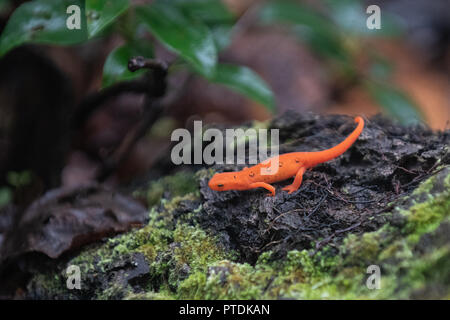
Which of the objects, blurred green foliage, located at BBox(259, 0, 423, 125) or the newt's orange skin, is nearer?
the newt's orange skin

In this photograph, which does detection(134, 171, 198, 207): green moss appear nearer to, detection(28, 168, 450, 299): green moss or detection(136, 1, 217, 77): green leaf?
detection(28, 168, 450, 299): green moss

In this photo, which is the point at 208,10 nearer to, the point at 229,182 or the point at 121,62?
the point at 121,62

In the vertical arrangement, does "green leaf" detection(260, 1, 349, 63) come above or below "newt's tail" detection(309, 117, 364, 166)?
above

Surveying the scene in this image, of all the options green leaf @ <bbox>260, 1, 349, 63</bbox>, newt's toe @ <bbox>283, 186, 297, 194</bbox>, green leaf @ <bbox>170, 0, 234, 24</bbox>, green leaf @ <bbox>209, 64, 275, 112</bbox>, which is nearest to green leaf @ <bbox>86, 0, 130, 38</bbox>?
green leaf @ <bbox>170, 0, 234, 24</bbox>

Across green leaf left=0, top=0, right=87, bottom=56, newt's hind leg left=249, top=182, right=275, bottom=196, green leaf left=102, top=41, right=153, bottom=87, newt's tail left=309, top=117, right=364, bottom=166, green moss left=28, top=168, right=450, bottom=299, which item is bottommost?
green moss left=28, top=168, right=450, bottom=299

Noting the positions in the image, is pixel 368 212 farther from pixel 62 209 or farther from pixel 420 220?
pixel 62 209

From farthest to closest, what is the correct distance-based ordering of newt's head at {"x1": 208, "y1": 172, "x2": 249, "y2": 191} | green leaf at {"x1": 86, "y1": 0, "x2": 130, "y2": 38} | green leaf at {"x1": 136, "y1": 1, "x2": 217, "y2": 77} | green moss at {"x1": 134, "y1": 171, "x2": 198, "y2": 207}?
green moss at {"x1": 134, "y1": 171, "x2": 198, "y2": 207} < green leaf at {"x1": 136, "y1": 1, "x2": 217, "y2": 77} < newt's head at {"x1": 208, "y1": 172, "x2": 249, "y2": 191} < green leaf at {"x1": 86, "y1": 0, "x2": 130, "y2": 38}
